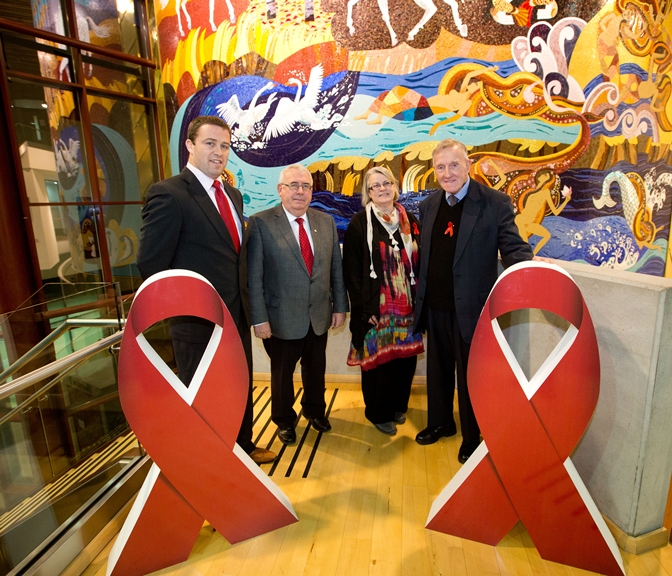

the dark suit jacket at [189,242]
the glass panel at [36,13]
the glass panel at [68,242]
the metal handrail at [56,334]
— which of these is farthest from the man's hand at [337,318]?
the glass panel at [36,13]

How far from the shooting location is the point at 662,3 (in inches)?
117

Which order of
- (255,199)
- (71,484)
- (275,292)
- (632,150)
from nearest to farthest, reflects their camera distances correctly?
1. (71,484)
2. (275,292)
3. (632,150)
4. (255,199)

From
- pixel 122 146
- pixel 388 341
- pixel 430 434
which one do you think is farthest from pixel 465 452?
pixel 122 146

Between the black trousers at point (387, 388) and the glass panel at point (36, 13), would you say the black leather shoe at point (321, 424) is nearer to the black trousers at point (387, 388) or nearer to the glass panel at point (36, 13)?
the black trousers at point (387, 388)

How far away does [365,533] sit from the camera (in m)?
2.00

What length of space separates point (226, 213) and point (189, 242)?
0.26 meters

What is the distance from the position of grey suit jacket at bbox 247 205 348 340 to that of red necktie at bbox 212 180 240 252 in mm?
208

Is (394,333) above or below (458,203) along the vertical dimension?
below

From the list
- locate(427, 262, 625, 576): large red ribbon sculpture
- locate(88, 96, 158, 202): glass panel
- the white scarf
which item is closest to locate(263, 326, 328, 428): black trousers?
the white scarf

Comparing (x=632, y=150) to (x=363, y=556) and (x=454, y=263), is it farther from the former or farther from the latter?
(x=363, y=556)

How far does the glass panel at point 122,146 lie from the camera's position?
3.59 meters

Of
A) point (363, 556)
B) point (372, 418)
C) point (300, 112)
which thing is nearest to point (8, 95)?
point (300, 112)

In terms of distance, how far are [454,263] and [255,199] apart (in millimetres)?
1891

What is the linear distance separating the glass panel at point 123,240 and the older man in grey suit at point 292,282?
75.1 inches
